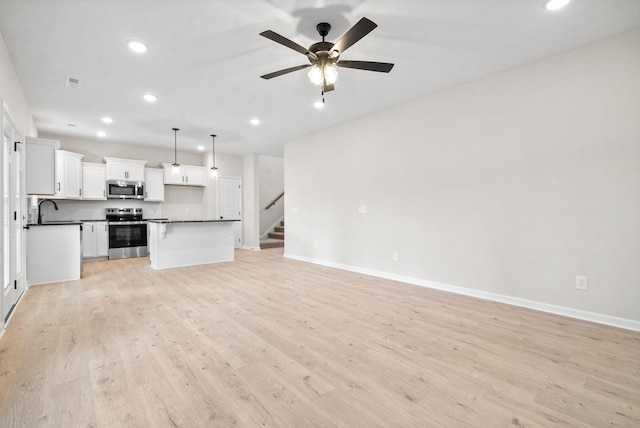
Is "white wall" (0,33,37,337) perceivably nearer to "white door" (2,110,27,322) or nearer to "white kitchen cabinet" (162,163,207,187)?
"white door" (2,110,27,322)

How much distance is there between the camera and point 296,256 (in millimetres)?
6676

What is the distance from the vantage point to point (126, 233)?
6.84 meters

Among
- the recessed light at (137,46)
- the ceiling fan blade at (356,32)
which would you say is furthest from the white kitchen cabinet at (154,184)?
the ceiling fan blade at (356,32)

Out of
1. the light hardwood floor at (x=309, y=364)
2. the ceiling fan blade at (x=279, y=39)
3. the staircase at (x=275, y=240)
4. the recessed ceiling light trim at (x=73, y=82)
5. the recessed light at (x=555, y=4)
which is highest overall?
the recessed ceiling light trim at (x=73, y=82)

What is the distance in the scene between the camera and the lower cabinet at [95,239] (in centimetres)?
641

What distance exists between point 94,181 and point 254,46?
5861mm

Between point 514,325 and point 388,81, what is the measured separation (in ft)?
10.4

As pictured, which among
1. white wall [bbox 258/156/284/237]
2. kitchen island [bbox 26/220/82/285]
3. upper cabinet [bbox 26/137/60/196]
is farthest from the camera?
white wall [bbox 258/156/284/237]

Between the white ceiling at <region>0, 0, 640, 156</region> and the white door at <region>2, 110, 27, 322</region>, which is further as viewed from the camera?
the white door at <region>2, 110, 27, 322</region>

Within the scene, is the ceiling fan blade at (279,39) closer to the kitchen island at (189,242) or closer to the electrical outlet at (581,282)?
the electrical outlet at (581,282)

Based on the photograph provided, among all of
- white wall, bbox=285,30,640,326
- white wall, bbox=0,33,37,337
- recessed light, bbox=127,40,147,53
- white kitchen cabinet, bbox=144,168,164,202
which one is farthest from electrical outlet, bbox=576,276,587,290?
white kitchen cabinet, bbox=144,168,164,202

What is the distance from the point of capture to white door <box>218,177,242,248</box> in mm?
8258

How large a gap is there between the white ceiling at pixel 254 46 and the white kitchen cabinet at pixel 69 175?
1617mm

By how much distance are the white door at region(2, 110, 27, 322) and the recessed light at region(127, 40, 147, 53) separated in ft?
4.68
